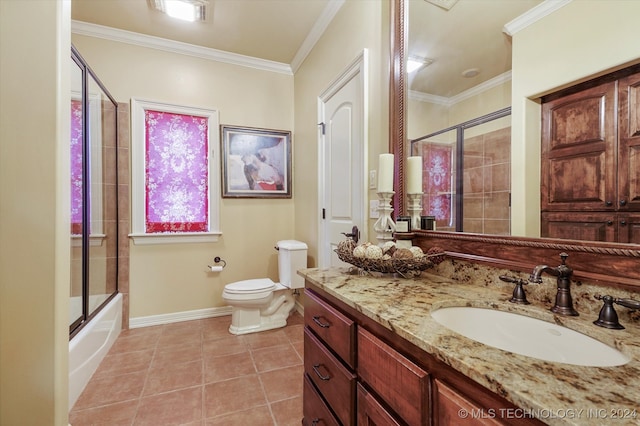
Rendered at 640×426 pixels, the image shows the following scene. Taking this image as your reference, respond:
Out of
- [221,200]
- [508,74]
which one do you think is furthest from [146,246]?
[508,74]

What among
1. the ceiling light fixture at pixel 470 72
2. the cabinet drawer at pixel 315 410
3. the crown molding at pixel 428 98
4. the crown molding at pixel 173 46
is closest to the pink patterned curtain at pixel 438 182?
the crown molding at pixel 428 98

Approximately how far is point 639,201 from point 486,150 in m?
0.50

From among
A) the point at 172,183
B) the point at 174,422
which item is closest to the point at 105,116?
the point at 172,183

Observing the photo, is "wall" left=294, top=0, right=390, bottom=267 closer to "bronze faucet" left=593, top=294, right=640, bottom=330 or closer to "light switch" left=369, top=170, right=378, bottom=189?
"light switch" left=369, top=170, right=378, bottom=189

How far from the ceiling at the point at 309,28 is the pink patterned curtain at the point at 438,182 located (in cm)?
28

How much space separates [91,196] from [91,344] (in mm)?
1073

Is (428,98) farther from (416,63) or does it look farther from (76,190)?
(76,190)

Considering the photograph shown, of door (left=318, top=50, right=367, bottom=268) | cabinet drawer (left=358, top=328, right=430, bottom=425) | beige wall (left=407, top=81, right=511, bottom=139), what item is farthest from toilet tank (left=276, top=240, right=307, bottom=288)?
cabinet drawer (left=358, top=328, right=430, bottom=425)

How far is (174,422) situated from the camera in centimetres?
149

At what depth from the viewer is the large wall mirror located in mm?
804

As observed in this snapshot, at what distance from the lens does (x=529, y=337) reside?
0.79 metres

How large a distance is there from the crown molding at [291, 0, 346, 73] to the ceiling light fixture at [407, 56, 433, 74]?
103 centimetres

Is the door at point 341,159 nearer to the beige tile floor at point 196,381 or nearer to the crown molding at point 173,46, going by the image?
the beige tile floor at point 196,381

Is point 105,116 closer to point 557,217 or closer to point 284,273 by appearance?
point 284,273
